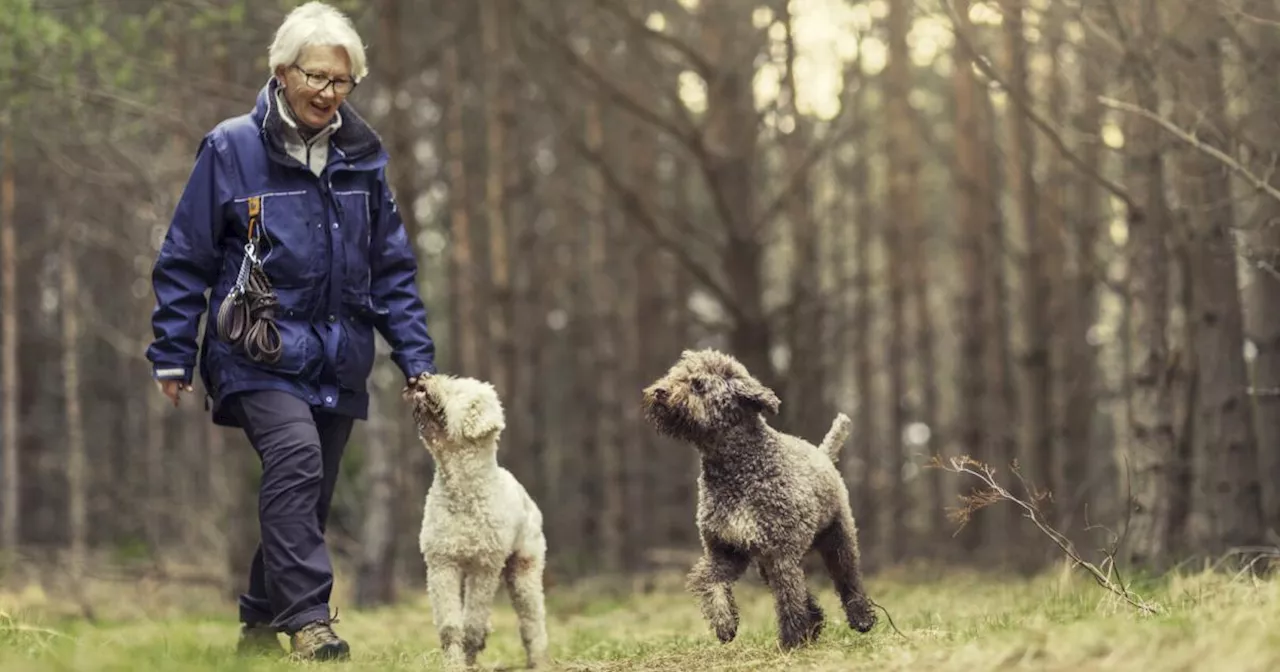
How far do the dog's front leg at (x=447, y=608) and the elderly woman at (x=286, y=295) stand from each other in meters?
A: 0.48

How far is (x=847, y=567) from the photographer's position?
21.3 feet

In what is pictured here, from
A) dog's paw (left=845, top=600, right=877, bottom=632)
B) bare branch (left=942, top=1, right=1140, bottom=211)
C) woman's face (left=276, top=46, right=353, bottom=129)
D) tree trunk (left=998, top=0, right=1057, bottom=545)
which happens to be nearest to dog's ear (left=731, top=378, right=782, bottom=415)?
dog's paw (left=845, top=600, right=877, bottom=632)

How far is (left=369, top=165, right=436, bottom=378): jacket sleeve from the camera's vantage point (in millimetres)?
6516

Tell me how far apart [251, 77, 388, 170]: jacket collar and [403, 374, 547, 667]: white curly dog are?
3.55 ft

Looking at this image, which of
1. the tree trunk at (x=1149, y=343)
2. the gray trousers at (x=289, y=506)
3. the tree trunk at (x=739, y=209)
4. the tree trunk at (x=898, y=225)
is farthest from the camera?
the tree trunk at (x=898, y=225)

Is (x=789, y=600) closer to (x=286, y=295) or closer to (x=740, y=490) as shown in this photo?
(x=740, y=490)

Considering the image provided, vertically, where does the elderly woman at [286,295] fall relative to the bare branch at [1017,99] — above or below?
below

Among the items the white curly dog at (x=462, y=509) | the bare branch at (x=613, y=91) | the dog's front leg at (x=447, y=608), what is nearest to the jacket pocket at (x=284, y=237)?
the white curly dog at (x=462, y=509)

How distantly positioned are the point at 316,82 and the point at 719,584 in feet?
9.28

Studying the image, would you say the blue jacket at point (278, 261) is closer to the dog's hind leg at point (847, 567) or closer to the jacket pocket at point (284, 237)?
the jacket pocket at point (284, 237)

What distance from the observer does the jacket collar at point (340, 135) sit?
6082 mm

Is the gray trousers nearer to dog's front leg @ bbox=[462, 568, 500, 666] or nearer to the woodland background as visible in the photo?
dog's front leg @ bbox=[462, 568, 500, 666]

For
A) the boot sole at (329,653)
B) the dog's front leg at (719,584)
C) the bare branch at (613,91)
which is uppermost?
the bare branch at (613,91)

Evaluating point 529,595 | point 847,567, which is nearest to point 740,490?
point 847,567
